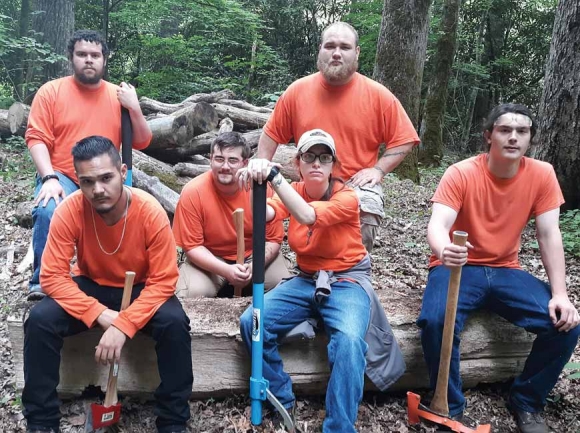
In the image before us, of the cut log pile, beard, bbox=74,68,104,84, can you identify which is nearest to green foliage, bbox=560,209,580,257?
the cut log pile

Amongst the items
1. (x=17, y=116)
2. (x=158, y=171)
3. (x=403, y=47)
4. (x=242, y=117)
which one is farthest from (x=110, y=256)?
(x=17, y=116)

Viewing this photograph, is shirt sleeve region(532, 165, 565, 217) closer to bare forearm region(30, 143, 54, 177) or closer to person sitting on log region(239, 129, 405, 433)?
person sitting on log region(239, 129, 405, 433)

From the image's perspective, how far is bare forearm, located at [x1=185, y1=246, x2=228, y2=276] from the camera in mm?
3787

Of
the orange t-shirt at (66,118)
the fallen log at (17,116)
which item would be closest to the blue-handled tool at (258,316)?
the orange t-shirt at (66,118)

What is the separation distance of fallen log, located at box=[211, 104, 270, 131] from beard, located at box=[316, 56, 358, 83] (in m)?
5.03

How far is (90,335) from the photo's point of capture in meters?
3.23

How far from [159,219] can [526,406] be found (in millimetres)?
2637

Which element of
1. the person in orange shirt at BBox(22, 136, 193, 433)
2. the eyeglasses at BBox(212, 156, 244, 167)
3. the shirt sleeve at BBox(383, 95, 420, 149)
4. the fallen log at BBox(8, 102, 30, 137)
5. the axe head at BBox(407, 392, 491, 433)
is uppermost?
the fallen log at BBox(8, 102, 30, 137)

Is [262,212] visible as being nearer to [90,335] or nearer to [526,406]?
[90,335]

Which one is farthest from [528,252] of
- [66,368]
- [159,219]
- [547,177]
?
[66,368]

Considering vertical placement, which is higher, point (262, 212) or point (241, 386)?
point (262, 212)

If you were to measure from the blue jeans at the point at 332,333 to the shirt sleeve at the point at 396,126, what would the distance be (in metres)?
1.39

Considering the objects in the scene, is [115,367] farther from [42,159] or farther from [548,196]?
[548,196]

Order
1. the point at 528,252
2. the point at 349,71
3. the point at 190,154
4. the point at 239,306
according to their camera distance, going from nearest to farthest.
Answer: the point at 239,306 < the point at 349,71 < the point at 528,252 < the point at 190,154
